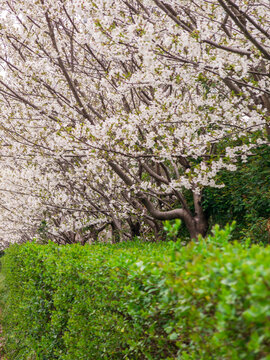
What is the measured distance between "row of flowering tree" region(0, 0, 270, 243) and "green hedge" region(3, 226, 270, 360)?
2.42 m

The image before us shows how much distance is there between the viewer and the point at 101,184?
32.8 ft

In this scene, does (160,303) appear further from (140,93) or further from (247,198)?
(140,93)

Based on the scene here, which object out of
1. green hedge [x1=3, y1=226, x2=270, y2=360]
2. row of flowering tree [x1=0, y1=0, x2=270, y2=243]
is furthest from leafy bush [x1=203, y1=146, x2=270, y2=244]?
green hedge [x1=3, y1=226, x2=270, y2=360]

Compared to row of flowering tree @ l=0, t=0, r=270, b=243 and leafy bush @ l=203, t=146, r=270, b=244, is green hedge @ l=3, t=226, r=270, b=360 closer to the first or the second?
row of flowering tree @ l=0, t=0, r=270, b=243

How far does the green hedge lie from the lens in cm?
166

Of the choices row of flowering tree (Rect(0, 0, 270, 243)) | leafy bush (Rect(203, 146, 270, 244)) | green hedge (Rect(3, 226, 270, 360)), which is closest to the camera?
green hedge (Rect(3, 226, 270, 360))

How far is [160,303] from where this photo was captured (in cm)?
264

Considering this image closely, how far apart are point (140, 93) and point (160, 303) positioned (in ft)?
22.0

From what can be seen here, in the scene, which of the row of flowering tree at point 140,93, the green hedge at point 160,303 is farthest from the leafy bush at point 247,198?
the green hedge at point 160,303

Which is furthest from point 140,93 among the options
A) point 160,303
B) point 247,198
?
point 160,303

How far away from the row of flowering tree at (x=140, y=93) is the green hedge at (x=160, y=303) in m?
2.42

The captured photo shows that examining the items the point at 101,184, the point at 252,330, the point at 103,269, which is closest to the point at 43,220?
the point at 101,184

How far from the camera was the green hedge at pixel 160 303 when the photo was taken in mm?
1664

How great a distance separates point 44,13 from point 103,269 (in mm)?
5239
